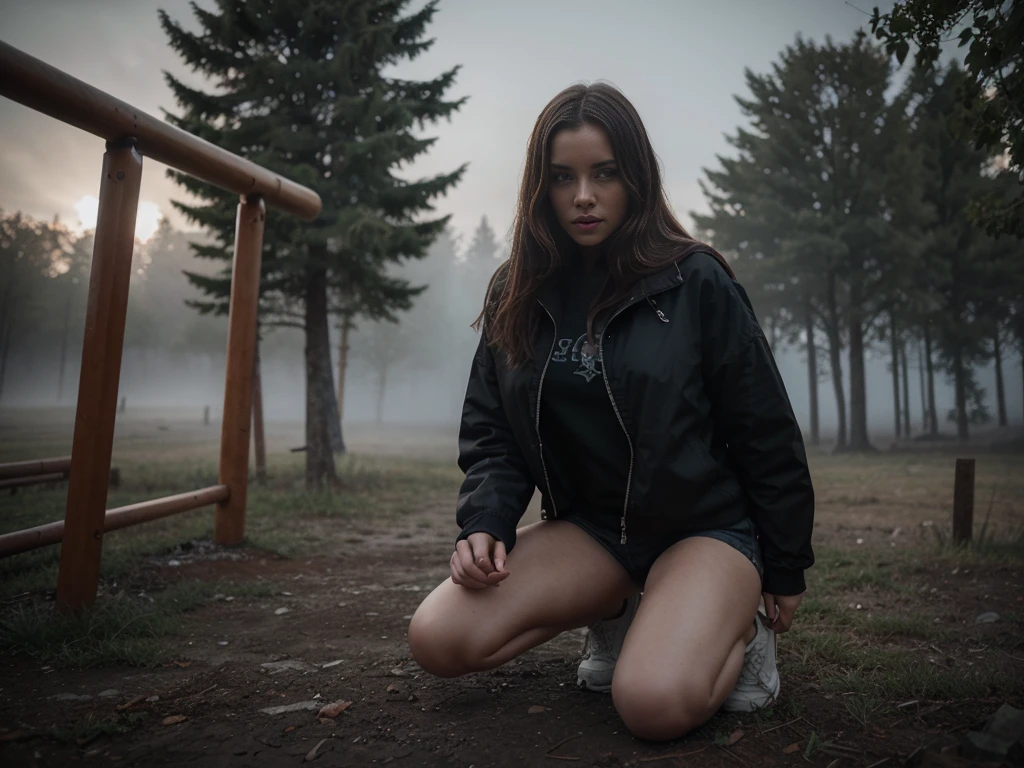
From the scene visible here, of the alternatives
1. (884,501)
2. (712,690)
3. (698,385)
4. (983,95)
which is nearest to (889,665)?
(712,690)

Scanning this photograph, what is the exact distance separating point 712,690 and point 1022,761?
2.42ft

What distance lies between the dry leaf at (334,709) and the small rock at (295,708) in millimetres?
60

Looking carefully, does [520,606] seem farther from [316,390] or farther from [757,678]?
[316,390]

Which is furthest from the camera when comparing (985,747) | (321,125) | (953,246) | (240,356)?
(953,246)

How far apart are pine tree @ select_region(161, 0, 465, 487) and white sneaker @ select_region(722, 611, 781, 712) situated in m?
7.00

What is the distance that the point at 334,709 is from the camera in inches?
89.2

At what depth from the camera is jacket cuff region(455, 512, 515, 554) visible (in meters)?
2.23

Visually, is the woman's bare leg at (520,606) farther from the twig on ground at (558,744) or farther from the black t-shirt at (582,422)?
the twig on ground at (558,744)

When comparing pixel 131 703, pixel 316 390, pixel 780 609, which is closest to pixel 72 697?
pixel 131 703

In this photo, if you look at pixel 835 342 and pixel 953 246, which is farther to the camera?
pixel 835 342

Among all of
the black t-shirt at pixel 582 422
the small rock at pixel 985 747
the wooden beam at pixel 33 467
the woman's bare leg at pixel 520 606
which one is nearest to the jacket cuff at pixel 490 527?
the woman's bare leg at pixel 520 606

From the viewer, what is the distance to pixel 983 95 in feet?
11.2

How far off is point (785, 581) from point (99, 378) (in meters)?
3.17

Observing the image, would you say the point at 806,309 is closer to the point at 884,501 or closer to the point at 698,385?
the point at 884,501
